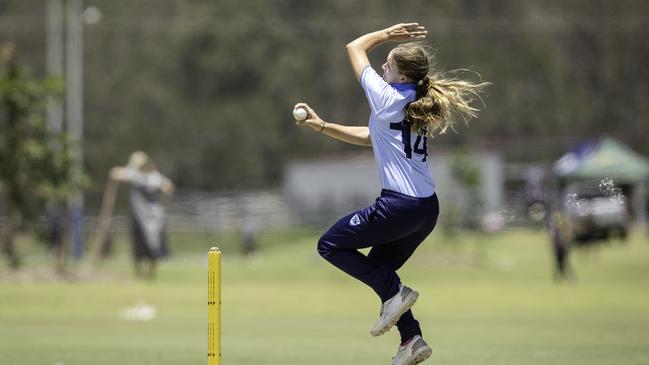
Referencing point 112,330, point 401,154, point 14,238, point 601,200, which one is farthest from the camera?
point 601,200

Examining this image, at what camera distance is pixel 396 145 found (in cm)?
883

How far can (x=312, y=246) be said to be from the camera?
43.8 meters

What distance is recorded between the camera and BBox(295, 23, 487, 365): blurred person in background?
877 centimetres

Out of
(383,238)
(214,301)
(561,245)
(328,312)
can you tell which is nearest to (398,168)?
(383,238)

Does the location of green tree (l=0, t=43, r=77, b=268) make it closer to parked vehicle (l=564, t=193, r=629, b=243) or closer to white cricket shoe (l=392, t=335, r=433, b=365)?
parked vehicle (l=564, t=193, r=629, b=243)

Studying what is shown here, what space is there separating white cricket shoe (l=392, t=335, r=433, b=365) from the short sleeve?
61.9 inches

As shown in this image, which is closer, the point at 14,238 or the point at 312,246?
the point at 14,238

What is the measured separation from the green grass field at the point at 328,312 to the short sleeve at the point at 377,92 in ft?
15.1

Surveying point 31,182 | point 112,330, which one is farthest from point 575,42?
point 112,330

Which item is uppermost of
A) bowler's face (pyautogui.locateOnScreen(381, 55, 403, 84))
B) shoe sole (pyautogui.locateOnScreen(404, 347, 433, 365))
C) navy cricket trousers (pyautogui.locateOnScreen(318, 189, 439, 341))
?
bowler's face (pyautogui.locateOnScreen(381, 55, 403, 84))

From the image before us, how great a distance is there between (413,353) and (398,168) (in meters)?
1.24

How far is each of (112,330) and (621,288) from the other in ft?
47.9

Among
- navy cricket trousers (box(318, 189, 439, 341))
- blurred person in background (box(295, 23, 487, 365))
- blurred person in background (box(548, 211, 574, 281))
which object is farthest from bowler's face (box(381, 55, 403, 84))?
blurred person in background (box(548, 211, 574, 281))

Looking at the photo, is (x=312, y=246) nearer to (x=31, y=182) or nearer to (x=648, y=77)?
(x=31, y=182)
